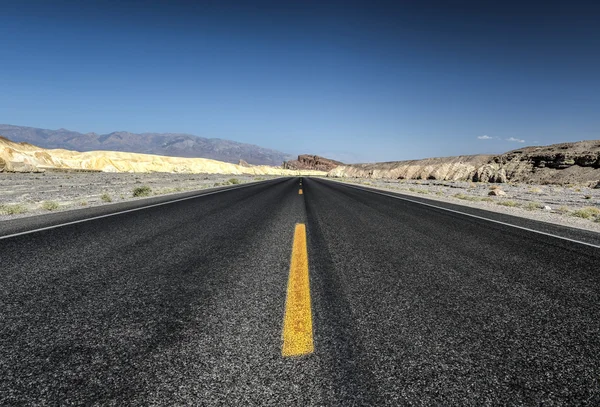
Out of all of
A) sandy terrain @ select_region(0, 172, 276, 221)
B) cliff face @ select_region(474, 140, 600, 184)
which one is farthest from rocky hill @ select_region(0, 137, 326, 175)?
cliff face @ select_region(474, 140, 600, 184)

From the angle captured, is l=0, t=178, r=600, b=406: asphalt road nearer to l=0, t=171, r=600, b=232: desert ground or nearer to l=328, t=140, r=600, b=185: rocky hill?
l=0, t=171, r=600, b=232: desert ground

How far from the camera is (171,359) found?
5.80 feet

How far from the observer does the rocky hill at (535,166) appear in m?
41.4

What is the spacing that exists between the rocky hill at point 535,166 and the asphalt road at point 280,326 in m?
46.9

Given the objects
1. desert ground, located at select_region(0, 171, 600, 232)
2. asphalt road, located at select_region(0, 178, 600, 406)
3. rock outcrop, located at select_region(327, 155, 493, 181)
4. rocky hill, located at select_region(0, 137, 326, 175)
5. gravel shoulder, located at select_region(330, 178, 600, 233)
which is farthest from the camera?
rock outcrop, located at select_region(327, 155, 493, 181)

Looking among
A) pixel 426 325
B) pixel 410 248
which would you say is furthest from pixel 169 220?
pixel 426 325

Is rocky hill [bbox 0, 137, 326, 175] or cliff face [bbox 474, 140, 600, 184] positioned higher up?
cliff face [bbox 474, 140, 600, 184]

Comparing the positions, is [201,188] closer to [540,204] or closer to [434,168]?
[540,204]

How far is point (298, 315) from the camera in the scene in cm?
228

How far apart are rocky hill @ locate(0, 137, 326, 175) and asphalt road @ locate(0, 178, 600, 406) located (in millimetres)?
53692

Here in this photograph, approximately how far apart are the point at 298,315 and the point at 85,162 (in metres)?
84.9

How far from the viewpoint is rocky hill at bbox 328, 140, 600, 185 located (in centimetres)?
4141

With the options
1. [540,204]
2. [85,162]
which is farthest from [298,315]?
[85,162]

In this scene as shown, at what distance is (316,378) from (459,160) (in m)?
80.1
